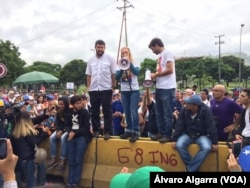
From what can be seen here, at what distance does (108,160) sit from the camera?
7.22 m

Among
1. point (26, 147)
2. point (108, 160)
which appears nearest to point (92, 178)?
point (108, 160)

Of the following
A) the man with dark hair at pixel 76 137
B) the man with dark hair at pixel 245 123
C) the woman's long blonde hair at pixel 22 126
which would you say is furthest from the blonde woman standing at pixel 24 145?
the man with dark hair at pixel 245 123

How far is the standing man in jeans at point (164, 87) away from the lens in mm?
6746

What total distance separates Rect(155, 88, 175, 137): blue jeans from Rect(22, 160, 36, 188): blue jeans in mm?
2345

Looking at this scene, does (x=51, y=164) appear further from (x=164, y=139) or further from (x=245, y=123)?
(x=245, y=123)

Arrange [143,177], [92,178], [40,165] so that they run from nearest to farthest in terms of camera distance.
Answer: [143,177] → [40,165] → [92,178]

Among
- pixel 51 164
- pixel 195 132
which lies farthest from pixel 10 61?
pixel 195 132

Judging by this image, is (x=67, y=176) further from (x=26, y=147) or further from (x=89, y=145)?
(x=26, y=147)

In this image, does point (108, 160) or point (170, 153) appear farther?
point (108, 160)

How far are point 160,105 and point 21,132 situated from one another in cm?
248

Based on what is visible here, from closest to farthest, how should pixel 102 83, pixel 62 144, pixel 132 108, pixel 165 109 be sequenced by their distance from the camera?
pixel 165 109 → pixel 132 108 → pixel 102 83 → pixel 62 144

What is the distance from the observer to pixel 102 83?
733cm

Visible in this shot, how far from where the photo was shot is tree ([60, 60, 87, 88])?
3880 inches

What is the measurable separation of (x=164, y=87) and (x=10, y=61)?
194 ft
